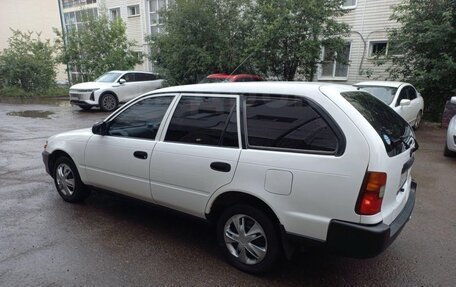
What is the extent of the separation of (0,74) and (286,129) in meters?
20.9

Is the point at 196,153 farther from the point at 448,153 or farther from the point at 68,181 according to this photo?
the point at 448,153

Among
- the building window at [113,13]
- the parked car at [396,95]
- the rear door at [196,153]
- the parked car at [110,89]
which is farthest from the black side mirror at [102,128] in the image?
the building window at [113,13]

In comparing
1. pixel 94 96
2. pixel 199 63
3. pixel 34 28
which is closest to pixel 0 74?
pixel 94 96

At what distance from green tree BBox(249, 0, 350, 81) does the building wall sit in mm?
27194

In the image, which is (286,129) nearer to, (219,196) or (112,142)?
(219,196)

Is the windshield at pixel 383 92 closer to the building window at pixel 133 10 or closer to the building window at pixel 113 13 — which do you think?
the building window at pixel 133 10

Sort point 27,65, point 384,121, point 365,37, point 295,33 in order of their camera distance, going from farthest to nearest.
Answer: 1. point 27,65
2. point 365,37
3. point 295,33
4. point 384,121

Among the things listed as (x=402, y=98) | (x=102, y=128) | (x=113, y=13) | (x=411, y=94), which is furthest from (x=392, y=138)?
(x=113, y=13)

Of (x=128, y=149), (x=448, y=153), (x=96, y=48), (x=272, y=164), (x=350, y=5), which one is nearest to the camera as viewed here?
(x=272, y=164)

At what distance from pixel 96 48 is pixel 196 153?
59.8 ft

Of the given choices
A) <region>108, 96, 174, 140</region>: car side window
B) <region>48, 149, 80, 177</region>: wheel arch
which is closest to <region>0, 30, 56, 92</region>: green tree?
<region>48, 149, 80, 177</region>: wheel arch

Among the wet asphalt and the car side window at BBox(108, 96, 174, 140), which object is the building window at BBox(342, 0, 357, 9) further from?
the car side window at BBox(108, 96, 174, 140)

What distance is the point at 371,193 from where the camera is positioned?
2.29m

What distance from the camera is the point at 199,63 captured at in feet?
47.2
